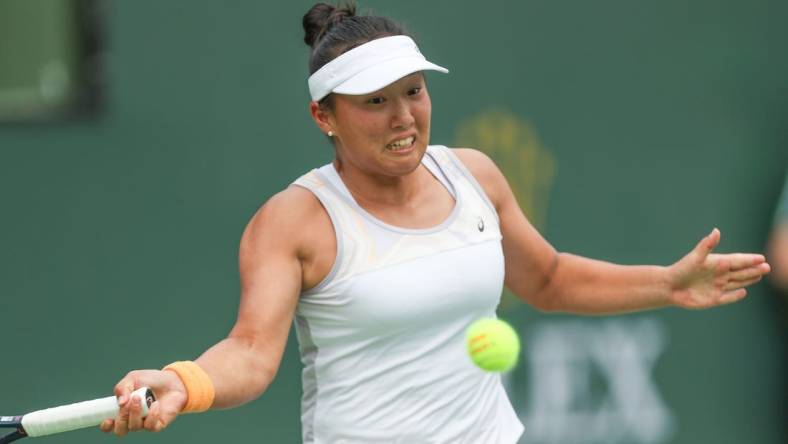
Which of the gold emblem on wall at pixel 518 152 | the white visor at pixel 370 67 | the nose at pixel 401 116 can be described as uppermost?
the white visor at pixel 370 67

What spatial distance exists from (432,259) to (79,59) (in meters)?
1.94

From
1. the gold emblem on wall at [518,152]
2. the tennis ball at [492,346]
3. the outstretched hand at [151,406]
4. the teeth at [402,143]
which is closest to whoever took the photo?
the outstretched hand at [151,406]

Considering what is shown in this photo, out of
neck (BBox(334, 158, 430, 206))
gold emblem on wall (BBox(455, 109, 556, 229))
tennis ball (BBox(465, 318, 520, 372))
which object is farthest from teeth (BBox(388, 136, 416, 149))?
gold emblem on wall (BBox(455, 109, 556, 229))

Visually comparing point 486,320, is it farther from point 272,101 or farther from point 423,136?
point 272,101

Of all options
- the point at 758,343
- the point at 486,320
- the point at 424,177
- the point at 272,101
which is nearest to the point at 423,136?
the point at 424,177

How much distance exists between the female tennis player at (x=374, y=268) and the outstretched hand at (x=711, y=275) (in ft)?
0.05

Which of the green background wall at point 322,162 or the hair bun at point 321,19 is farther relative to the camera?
the green background wall at point 322,162

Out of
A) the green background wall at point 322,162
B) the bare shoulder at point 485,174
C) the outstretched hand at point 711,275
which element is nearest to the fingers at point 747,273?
the outstretched hand at point 711,275

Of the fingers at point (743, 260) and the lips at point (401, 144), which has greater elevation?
the lips at point (401, 144)

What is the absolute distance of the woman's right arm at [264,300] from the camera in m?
2.86

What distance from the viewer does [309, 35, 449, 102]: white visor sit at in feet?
9.98

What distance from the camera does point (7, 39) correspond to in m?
4.59

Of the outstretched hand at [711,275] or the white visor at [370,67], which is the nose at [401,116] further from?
the outstretched hand at [711,275]

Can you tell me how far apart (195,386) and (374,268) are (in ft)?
1.78
